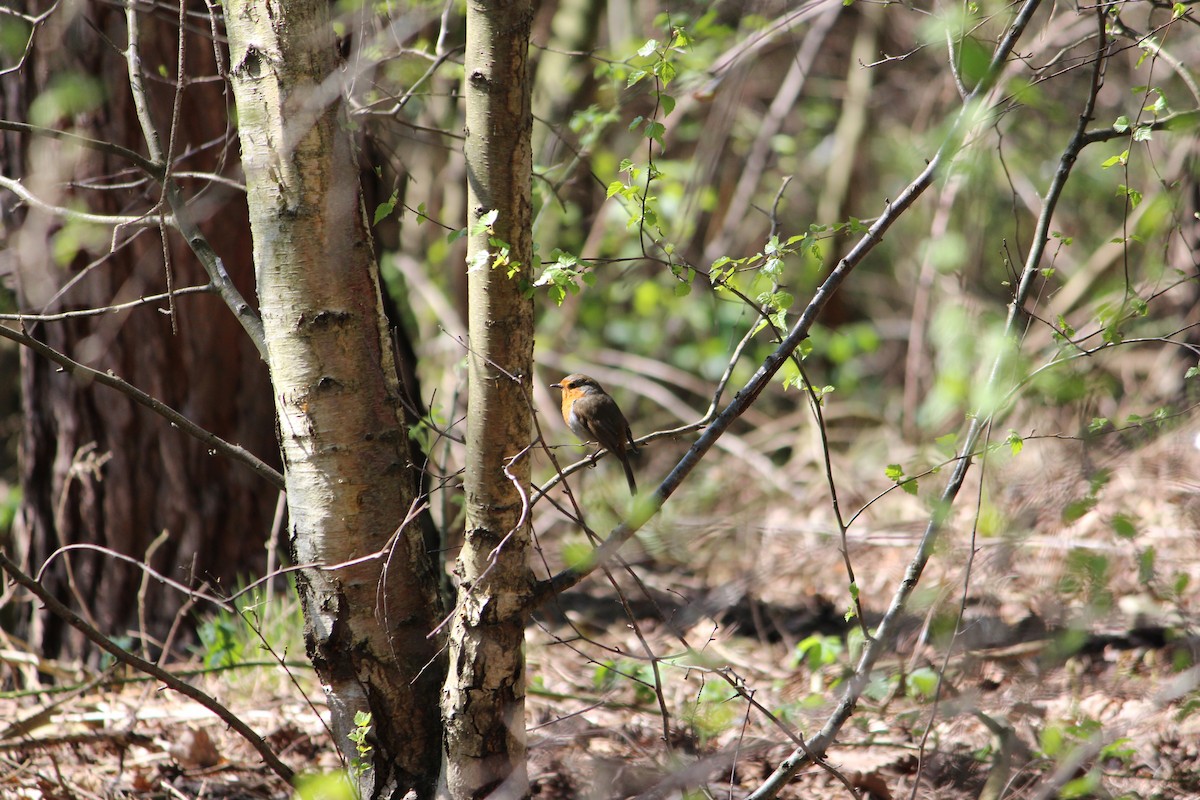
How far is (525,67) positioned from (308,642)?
1.34 meters

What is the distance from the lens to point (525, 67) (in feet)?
6.66

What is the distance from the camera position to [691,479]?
7.20 m

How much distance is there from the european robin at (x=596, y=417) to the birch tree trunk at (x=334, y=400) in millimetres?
1740

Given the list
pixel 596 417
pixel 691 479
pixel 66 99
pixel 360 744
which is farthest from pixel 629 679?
pixel 691 479

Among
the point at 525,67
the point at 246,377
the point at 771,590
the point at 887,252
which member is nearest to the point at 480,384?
the point at 525,67

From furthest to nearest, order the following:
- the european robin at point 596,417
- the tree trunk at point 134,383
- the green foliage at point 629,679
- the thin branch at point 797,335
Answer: the european robin at point 596,417 → the tree trunk at point 134,383 → the green foliage at point 629,679 → the thin branch at point 797,335

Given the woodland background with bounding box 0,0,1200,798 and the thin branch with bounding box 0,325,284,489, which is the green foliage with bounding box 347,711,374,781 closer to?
the woodland background with bounding box 0,0,1200,798

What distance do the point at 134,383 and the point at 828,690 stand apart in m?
2.80

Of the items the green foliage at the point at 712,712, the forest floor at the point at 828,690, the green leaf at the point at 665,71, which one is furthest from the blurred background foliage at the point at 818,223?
the green leaf at the point at 665,71

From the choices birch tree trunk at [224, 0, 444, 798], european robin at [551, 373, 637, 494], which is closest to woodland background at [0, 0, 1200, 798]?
birch tree trunk at [224, 0, 444, 798]

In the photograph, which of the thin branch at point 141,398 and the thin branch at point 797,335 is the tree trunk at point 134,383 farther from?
the thin branch at point 797,335

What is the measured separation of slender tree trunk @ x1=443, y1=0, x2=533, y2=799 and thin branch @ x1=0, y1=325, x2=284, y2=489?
1.89ft

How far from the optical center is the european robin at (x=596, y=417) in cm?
415

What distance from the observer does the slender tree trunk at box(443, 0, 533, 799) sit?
78.0 inches
